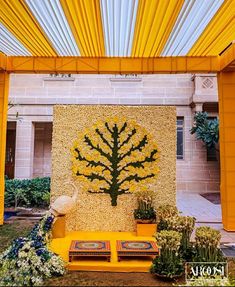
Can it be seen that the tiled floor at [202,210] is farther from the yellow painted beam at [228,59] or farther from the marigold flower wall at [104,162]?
the yellow painted beam at [228,59]

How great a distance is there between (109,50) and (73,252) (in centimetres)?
451

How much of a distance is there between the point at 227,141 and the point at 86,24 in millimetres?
4141

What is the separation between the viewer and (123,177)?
6.36 m

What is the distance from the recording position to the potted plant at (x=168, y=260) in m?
4.01

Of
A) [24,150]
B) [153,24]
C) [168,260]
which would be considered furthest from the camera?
[24,150]

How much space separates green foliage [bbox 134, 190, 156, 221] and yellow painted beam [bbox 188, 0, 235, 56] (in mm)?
3466

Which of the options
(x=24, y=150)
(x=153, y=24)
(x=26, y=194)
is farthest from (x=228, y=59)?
(x=24, y=150)

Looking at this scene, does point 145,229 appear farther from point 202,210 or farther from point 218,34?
point 218,34

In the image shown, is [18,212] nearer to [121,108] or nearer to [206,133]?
[121,108]

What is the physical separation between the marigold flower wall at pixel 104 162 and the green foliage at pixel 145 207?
0.21m

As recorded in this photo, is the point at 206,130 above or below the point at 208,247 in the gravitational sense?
above

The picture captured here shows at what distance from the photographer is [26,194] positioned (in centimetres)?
934

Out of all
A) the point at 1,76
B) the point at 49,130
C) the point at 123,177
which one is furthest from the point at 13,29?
the point at 49,130

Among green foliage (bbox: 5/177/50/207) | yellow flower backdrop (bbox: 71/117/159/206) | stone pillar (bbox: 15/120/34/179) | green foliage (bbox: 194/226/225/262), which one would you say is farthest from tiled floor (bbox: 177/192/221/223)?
stone pillar (bbox: 15/120/34/179)
